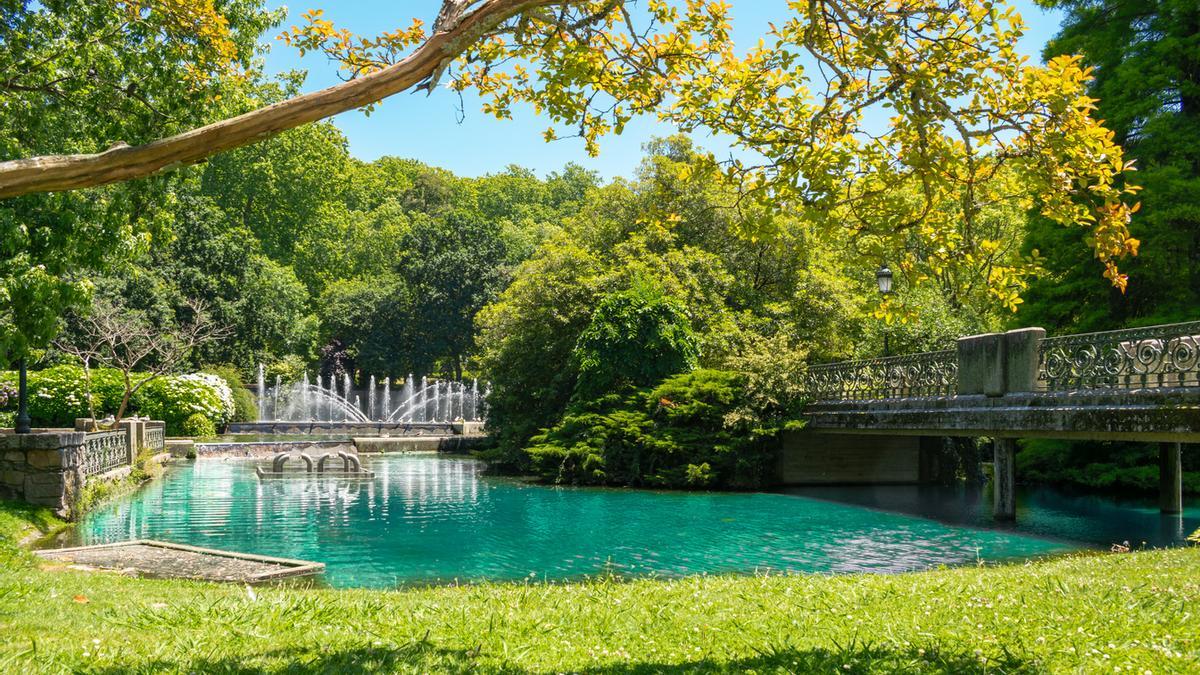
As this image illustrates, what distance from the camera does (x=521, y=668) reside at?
4.96 meters

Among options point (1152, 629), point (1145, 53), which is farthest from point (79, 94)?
point (1145, 53)

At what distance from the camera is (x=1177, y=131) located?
Result: 23828 mm

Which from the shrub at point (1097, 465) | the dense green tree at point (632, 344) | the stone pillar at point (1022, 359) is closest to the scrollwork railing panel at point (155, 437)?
the dense green tree at point (632, 344)

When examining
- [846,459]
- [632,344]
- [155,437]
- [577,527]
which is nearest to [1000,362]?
[577,527]

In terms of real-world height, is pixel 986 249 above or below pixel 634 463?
above

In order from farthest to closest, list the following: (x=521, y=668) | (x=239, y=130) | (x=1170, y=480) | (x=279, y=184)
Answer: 1. (x=279, y=184)
2. (x=1170, y=480)
3. (x=521, y=668)
4. (x=239, y=130)

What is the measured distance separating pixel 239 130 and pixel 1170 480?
22.1 m

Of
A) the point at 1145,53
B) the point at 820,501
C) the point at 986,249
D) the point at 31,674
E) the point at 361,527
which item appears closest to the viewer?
the point at 31,674

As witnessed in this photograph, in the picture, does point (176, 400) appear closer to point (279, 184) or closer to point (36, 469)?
point (36, 469)

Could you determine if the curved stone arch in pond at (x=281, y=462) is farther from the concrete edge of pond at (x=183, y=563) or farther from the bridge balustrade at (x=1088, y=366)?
the bridge balustrade at (x=1088, y=366)

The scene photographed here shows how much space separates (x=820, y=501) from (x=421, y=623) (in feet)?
59.3

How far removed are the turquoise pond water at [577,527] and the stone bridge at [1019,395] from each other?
1.61 meters

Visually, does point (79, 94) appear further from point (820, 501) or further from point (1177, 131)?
point (1177, 131)

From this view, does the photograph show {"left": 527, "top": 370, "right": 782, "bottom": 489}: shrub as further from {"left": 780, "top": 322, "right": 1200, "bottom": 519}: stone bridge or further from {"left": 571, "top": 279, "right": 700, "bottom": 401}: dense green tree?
{"left": 780, "top": 322, "right": 1200, "bottom": 519}: stone bridge
